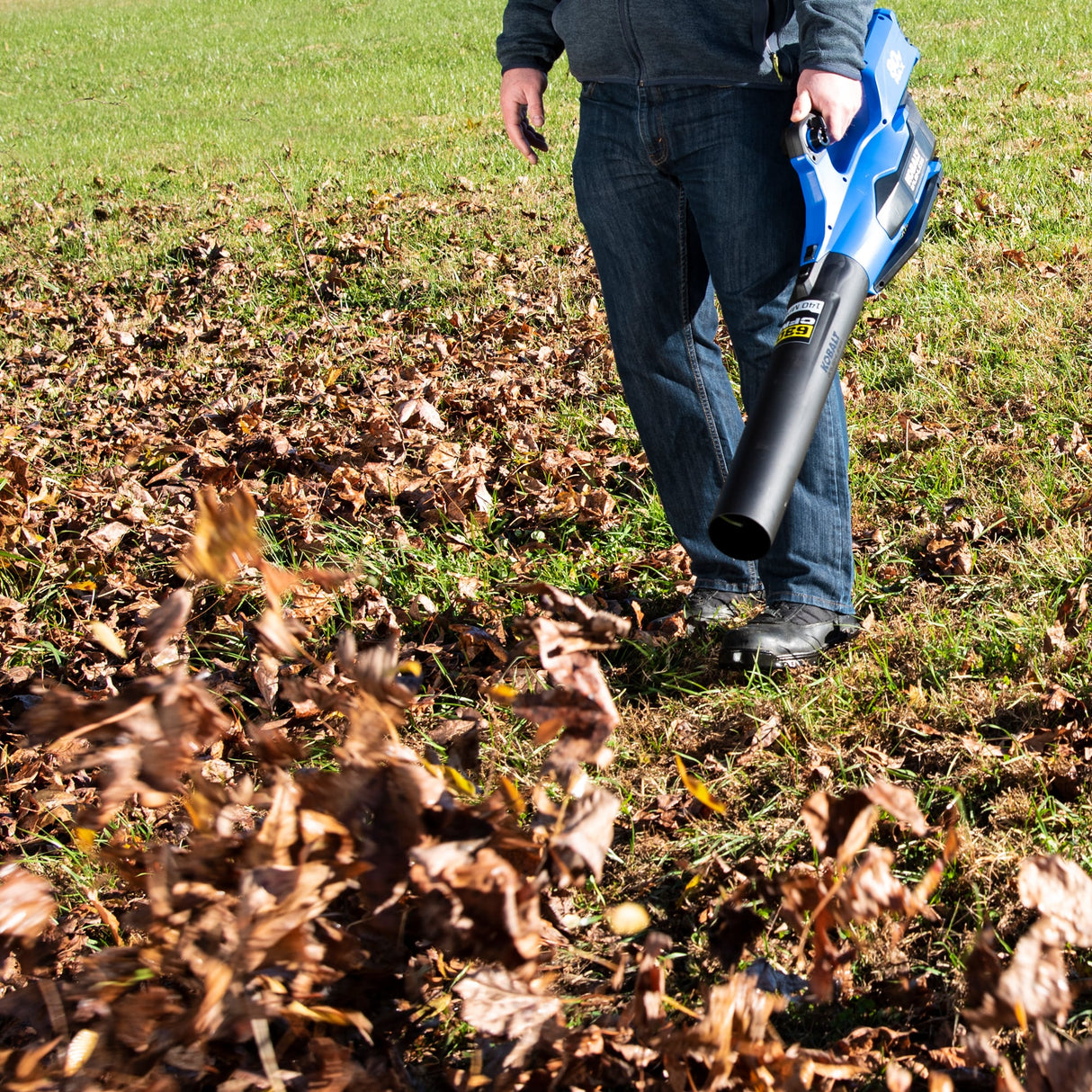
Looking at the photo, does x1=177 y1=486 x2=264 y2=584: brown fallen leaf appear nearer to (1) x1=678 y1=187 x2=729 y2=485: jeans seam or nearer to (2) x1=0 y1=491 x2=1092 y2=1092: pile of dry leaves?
(2) x1=0 y1=491 x2=1092 y2=1092: pile of dry leaves

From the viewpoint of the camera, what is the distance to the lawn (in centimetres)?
133

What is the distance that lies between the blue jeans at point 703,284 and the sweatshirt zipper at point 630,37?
0.05 metres

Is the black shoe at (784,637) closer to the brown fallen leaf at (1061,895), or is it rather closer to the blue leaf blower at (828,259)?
the blue leaf blower at (828,259)

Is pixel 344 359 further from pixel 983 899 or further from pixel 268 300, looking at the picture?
pixel 983 899

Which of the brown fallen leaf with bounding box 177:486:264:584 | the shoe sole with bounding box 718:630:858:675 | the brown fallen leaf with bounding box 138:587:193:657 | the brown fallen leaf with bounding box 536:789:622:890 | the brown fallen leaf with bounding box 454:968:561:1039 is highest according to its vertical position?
the brown fallen leaf with bounding box 177:486:264:584

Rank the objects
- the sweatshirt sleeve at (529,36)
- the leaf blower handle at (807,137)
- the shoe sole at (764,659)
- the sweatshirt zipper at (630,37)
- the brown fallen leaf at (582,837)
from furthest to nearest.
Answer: the sweatshirt sleeve at (529,36), the shoe sole at (764,659), the sweatshirt zipper at (630,37), the leaf blower handle at (807,137), the brown fallen leaf at (582,837)

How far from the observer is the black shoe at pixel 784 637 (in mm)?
2545

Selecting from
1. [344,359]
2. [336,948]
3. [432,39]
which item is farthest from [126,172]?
[336,948]

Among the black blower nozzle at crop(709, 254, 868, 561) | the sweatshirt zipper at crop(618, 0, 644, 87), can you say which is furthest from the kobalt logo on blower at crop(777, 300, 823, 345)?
the sweatshirt zipper at crop(618, 0, 644, 87)

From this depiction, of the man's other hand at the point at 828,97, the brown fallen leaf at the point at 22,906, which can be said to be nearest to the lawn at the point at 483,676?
the brown fallen leaf at the point at 22,906

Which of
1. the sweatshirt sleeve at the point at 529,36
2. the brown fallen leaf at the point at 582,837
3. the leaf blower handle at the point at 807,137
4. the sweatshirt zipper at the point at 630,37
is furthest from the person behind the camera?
the sweatshirt sleeve at the point at 529,36

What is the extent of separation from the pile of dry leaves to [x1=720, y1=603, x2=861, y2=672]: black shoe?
102cm

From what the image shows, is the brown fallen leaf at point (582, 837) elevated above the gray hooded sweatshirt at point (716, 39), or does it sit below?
below

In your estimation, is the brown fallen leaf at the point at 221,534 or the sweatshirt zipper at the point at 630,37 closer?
the brown fallen leaf at the point at 221,534
